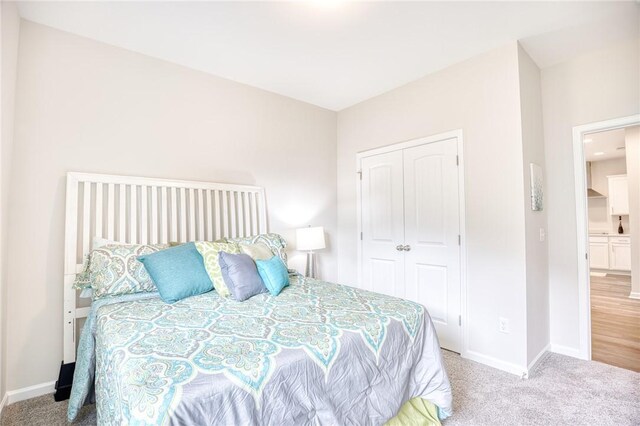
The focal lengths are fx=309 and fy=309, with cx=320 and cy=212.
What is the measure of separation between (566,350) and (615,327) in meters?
1.16

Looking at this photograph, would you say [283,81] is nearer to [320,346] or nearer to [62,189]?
[62,189]

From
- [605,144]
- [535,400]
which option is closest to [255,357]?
[535,400]

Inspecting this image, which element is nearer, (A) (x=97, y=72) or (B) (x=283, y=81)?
(A) (x=97, y=72)

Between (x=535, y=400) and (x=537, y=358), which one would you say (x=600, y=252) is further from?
(x=535, y=400)

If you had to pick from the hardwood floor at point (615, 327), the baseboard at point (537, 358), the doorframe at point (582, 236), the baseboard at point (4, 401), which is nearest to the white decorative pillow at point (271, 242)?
the baseboard at point (4, 401)

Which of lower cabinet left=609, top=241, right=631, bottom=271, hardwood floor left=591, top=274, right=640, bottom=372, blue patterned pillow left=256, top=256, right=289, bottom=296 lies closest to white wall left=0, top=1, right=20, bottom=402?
blue patterned pillow left=256, top=256, right=289, bottom=296

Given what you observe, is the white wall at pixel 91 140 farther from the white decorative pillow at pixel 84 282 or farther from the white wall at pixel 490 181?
the white wall at pixel 490 181

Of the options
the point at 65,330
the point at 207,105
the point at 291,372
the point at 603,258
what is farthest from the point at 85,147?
the point at 603,258

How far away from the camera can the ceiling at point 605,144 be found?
192 inches

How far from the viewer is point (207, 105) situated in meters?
3.04

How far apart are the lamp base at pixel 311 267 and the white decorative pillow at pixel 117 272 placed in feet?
5.84

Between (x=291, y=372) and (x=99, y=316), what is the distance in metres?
1.24

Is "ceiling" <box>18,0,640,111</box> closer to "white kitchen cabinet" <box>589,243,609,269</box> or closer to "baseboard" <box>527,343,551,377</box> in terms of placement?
"baseboard" <box>527,343,551,377</box>

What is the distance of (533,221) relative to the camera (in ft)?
8.75
